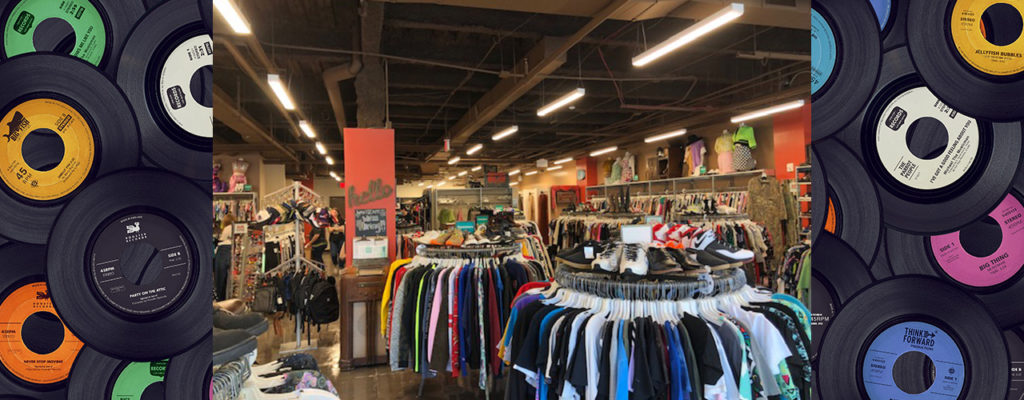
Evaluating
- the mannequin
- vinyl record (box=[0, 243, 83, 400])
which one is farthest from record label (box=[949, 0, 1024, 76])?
the mannequin

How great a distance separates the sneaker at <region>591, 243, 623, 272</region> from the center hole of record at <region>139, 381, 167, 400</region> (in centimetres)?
150

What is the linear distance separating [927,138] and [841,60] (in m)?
0.25

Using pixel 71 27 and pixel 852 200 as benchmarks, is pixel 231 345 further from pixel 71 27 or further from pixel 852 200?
pixel 852 200

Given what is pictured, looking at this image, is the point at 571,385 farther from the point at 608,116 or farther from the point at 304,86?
the point at 608,116

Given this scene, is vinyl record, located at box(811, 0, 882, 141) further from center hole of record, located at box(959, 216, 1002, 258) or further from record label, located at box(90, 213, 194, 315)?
record label, located at box(90, 213, 194, 315)

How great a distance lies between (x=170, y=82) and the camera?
3.08 ft

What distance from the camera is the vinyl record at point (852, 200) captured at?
41.2 inches

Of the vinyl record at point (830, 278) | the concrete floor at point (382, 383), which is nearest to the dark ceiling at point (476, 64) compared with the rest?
the concrete floor at point (382, 383)

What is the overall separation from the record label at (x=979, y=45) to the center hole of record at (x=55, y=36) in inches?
73.2

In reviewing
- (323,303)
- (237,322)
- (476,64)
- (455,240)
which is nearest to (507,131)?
(476,64)

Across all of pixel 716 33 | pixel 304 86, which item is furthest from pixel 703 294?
pixel 304 86

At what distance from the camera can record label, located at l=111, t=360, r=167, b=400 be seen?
94cm

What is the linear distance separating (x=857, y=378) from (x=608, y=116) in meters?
12.6

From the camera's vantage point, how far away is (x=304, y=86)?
10.1 m
